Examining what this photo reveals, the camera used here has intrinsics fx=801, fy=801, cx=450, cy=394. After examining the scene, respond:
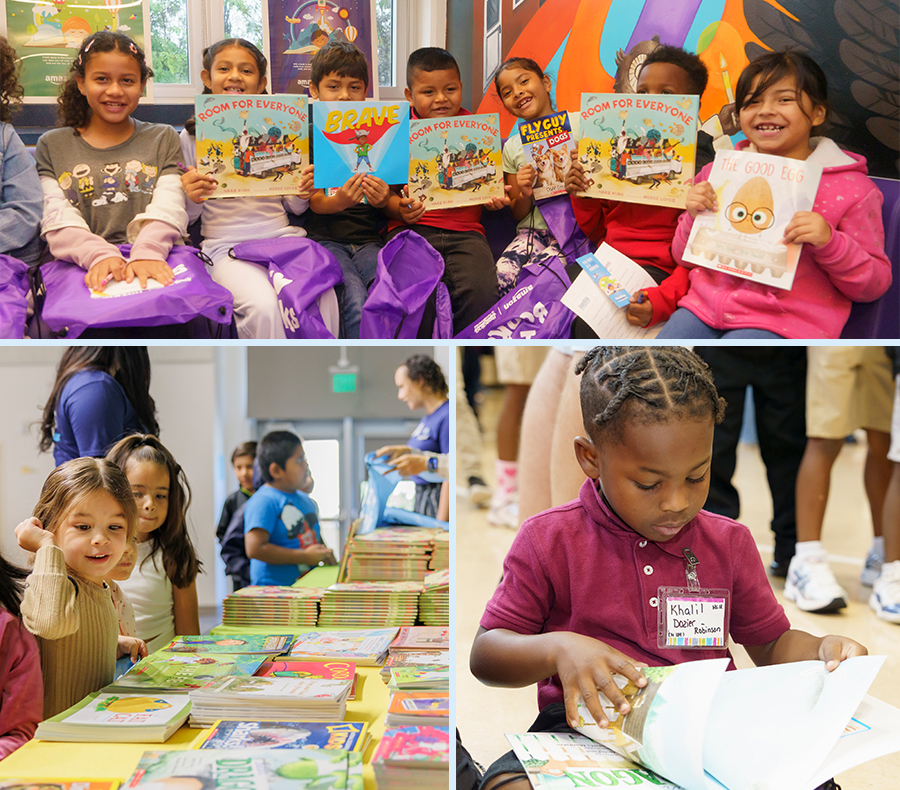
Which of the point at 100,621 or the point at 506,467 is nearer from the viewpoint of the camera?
the point at 100,621

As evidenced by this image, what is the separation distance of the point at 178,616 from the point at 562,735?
0.77 meters

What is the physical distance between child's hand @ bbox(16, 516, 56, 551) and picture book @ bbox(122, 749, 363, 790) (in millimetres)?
419

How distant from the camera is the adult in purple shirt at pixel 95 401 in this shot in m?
1.48

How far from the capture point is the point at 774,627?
1.38m

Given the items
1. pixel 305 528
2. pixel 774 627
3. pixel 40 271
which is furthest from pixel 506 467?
pixel 40 271

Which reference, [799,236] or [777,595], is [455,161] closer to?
[799,236]

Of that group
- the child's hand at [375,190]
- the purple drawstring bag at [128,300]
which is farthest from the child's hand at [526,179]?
the purple drawstring bag at [128,300]

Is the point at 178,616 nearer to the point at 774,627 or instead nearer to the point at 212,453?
the point at 212,453

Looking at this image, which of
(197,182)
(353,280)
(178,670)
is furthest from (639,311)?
(178,670)

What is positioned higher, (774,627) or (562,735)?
(774,627)

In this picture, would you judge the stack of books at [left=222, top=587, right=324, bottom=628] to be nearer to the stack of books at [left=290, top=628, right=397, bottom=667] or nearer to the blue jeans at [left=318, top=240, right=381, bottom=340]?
the stack of books at [left=290, top=628, right=397, bottom=667]

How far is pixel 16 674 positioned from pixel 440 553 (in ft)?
2.57

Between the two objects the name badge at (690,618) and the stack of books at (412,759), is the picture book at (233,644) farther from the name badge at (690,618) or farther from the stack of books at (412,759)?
the name badge at (690,618)

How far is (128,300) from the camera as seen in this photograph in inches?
57.7
